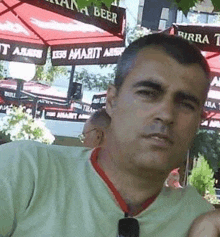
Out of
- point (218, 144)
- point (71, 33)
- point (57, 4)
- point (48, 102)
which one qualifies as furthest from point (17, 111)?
point (218, 144)

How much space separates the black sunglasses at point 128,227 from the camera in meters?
1.21

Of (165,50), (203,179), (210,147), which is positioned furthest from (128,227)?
(210,147)

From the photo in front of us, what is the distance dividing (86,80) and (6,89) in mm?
3284

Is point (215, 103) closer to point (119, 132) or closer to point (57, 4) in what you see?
point (57, 4)

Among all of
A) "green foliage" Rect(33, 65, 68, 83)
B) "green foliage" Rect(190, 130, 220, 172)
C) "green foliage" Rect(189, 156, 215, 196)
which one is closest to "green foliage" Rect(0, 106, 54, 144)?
"green foliage" Rect(189, 156, 215, 196)

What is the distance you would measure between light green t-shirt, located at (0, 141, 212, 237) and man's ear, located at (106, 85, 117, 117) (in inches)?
5.2

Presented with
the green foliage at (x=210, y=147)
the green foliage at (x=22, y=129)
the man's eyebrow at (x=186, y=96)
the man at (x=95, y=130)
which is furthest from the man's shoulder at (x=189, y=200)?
the green foliage at (x=210, y=147)

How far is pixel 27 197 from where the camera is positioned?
46.2 inches

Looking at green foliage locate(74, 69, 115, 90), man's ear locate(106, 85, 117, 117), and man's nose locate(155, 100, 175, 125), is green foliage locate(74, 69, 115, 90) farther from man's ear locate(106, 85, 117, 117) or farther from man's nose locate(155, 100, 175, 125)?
man's nose locate(155, 100, 175, 125)

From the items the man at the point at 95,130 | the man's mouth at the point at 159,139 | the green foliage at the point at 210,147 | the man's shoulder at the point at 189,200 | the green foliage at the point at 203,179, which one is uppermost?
the man's mouth at the point at 159,139

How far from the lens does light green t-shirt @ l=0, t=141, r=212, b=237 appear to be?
45.7 inches

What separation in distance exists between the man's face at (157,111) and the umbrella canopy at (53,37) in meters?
3.71

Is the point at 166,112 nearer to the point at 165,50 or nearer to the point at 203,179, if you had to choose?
the point at 165,50

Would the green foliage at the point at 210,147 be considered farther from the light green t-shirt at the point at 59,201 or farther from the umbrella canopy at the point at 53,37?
the light green t-shirt at the point at 59,201
